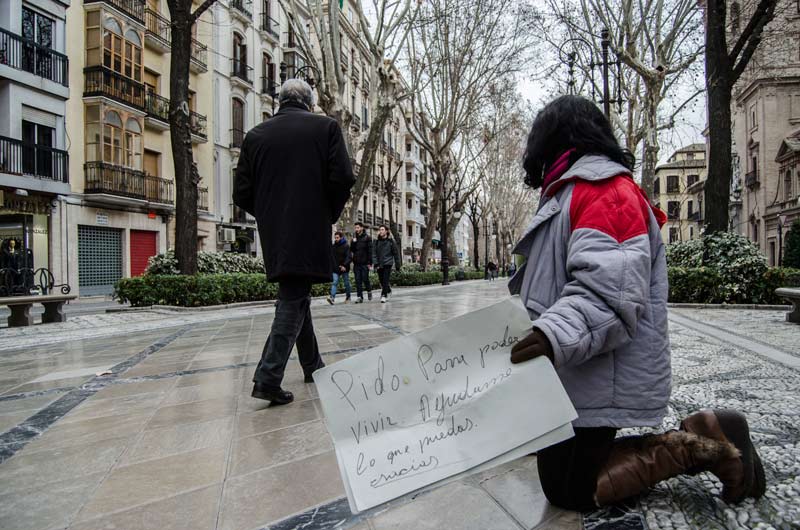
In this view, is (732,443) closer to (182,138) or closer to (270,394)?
(270,394)

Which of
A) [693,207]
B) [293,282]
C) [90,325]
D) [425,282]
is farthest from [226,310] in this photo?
[693,207]

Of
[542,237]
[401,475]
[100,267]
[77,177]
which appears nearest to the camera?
[401,475]

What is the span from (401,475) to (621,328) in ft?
2.34

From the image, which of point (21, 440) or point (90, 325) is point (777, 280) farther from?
point (90, 325)

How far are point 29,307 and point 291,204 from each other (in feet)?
27.0

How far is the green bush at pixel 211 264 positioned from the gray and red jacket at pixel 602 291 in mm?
11427

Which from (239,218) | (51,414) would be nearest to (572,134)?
(51,414)

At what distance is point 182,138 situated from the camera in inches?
463

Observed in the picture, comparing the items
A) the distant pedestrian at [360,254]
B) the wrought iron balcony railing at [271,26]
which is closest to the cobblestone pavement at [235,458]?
the distant pedestrian at [360,254]

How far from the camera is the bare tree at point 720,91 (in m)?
10.5

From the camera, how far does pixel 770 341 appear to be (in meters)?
5.40

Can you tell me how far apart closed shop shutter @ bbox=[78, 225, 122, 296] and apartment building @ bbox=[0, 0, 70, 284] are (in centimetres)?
119

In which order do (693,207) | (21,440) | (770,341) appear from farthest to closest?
(693,207) < (770,341) < (21,440)

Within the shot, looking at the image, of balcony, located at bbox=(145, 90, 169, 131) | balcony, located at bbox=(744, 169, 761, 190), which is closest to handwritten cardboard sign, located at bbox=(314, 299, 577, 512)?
balcony, located at bbox=(145, 90, 169, 131)
